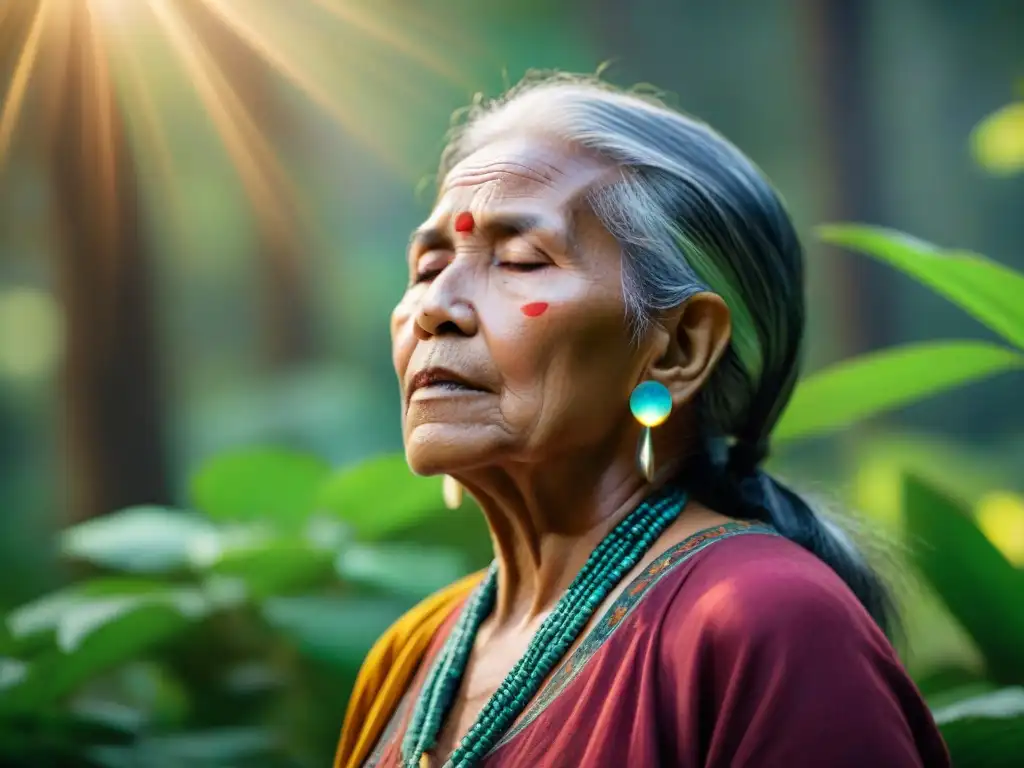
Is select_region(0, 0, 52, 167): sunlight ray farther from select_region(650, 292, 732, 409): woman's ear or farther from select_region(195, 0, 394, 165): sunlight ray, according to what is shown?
select_region(650, 292, 732, 409): woman's ear

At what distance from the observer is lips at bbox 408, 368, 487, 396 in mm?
1123

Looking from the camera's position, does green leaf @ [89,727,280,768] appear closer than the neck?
No

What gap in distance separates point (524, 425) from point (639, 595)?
0.64 feet

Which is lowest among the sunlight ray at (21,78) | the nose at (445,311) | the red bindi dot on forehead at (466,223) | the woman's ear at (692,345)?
the woman's ear at (692,345)

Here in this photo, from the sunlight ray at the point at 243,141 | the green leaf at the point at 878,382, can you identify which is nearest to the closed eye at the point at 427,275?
the green leaf at the point at 878,382

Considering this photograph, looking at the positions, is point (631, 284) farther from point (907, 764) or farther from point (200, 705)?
point (200, 705)

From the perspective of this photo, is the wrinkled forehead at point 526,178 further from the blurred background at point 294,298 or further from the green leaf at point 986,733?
the green leaf at point 986,733

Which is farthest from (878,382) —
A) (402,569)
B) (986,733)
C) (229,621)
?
(229,621)

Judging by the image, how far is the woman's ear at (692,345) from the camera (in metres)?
1.14

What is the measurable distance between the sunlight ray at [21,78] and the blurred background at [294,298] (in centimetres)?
2

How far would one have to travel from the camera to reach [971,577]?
150 cm

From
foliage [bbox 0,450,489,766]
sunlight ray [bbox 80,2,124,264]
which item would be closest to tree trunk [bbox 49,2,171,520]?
sunlight ray [bbox 80,2,124,264]

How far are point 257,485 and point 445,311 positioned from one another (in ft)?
4.50

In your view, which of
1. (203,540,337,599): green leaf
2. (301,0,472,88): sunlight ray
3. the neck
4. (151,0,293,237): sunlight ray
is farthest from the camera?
(151,0,293,237): sunlight ray
